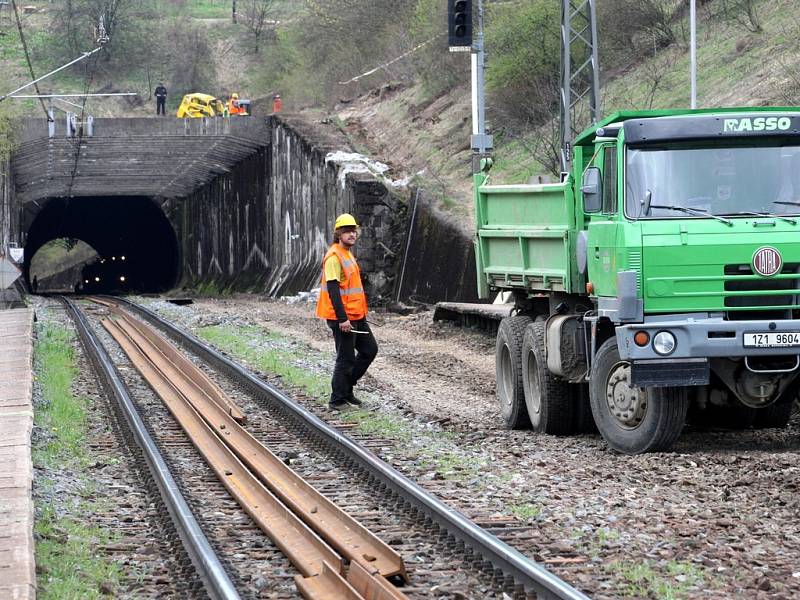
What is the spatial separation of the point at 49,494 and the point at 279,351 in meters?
12.6

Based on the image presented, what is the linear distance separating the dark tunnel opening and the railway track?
5174cm

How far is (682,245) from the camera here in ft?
35.4

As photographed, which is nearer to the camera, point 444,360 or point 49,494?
point 49,494

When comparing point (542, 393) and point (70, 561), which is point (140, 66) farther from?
point (70, 561)

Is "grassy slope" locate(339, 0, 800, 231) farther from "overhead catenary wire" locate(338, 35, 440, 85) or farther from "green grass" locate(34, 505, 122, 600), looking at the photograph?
"green grass" locate(34, 505, 122, 600)

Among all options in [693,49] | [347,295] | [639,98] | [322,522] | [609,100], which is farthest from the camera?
[609,100]

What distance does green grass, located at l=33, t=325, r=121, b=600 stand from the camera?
785 centimetres

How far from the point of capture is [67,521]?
31.7ft

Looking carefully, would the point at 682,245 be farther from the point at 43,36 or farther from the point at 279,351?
the point at 43,36

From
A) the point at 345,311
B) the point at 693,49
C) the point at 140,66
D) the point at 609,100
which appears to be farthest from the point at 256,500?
the point at 140,66

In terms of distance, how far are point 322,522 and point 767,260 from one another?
166 inches

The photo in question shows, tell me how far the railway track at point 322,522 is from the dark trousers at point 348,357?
0.54 meters

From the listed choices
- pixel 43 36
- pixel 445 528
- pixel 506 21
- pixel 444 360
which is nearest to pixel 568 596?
pixel 445 528

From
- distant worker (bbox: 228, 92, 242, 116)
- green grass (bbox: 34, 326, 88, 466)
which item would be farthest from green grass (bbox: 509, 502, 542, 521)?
distant worker (bbox: 228, 92, 242, 116)
